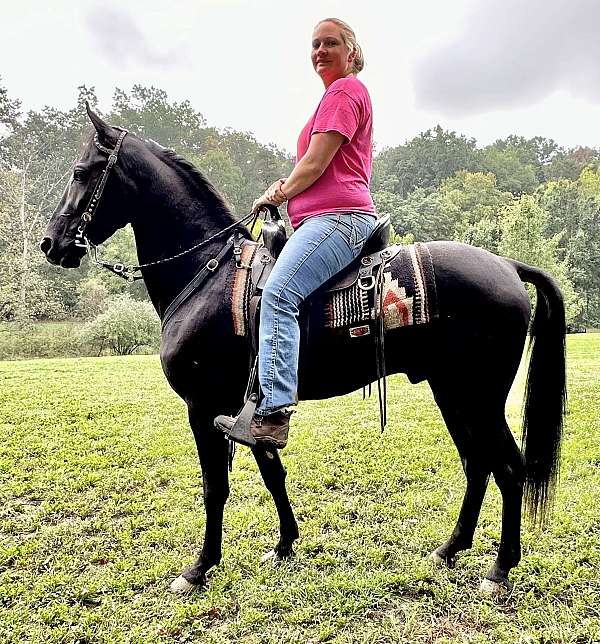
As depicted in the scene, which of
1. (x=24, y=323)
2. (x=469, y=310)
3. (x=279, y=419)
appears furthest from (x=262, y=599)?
(x=24, y=323)

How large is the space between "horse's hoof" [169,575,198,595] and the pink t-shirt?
7.62 ft

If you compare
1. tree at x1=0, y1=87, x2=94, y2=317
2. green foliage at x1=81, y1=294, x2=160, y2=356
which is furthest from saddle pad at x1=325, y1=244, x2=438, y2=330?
tree at x1=0, y1=87, x2=94, y2=317

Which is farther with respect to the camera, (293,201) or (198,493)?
(198,493)

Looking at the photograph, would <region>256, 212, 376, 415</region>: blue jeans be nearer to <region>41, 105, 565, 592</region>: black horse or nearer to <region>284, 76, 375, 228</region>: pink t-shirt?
<region>284, 76, 375, 228</region>: pink t-shirt

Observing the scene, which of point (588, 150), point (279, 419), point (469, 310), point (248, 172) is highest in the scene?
point (588, 150)

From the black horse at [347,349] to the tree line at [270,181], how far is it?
1.62 ft

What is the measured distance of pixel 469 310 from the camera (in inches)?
110

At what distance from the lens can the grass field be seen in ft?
8.98

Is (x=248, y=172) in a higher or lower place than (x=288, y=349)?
higher

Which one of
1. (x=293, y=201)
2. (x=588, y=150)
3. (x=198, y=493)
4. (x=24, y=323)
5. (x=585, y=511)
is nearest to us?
(x=293, y=201)

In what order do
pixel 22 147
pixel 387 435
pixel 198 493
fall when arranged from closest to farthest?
pixel 198 493
pixel 387 435
pixel 22 147

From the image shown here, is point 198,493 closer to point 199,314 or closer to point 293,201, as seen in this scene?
point 199,314

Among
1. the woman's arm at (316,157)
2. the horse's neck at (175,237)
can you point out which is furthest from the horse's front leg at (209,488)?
the woman's arm at (316,157)

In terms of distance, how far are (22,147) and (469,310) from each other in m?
35.8
